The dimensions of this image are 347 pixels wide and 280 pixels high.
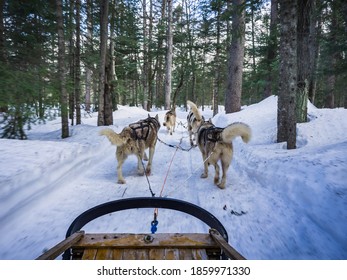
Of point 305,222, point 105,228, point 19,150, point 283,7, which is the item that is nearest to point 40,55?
point 19,150

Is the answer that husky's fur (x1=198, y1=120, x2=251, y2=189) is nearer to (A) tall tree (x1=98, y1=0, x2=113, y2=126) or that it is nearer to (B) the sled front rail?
(B) the sled front rail

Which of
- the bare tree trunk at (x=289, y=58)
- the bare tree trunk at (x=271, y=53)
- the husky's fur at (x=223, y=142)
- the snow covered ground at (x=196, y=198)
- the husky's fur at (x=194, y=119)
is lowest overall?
the snow covered ground at (x=196, y=198)

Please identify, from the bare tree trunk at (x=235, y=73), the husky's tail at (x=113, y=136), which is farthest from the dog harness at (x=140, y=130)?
the bare tree trunk at (x=235, y=73)

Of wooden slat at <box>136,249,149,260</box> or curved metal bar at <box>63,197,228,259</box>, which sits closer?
wooden slat at <box>136,249,149,260</box>

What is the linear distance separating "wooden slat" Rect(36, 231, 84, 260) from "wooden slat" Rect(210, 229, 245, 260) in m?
1.12

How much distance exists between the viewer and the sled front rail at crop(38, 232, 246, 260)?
1689 mm

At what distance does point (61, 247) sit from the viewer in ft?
4.74

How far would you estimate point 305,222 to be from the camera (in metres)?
2.90

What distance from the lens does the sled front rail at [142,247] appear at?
5.54 feet

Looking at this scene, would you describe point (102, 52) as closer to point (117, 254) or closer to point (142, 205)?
point (142, 205)

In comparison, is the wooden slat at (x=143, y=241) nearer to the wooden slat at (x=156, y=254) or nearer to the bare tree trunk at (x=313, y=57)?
the wooden slat at (x=156, y=254)

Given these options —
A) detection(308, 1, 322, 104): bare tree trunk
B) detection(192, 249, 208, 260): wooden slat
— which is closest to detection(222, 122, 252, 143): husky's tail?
detection(192, 249, 208, 260): wooden slat

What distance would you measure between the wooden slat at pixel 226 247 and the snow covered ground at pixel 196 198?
1.04 meters
